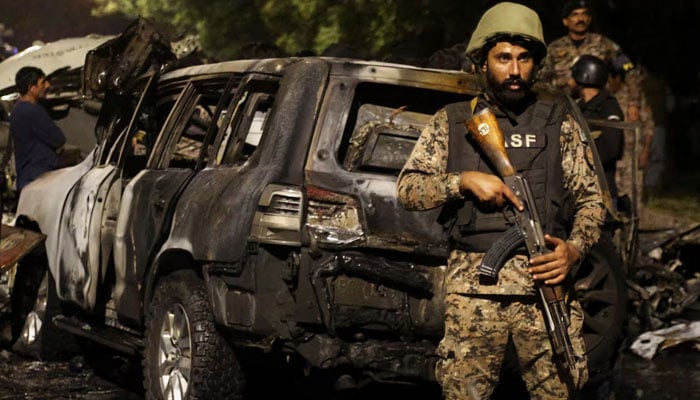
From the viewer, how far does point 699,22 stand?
16.8m

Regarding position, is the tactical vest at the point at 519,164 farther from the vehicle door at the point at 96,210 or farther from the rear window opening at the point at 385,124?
the vehicle door at the point at 96,210

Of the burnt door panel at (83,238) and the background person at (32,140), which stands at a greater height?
the background person at (32,140)

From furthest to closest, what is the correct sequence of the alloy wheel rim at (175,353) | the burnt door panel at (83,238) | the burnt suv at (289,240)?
the burnt door panel at (83,238), the alloy wheel rim at (175,353), the burnt suv at (289,240)

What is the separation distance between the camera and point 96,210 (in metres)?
8.02

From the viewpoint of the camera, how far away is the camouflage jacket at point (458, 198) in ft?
16.0

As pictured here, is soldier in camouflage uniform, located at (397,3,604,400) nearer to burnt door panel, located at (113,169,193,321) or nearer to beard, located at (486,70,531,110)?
beard, located at (486,70,531,110)

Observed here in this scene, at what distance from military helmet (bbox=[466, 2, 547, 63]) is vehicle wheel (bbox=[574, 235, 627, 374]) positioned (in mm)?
2774

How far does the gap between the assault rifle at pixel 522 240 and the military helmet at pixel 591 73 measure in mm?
5617

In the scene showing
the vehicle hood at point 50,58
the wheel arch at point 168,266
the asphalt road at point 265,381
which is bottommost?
the asphalt road at point 265,381

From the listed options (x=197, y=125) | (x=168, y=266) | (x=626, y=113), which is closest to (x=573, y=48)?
(x=626, y=113)

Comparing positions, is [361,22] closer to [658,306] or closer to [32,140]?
[32,140]

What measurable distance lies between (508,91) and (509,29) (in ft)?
0.68

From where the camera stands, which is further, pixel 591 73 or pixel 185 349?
pixel 591 73

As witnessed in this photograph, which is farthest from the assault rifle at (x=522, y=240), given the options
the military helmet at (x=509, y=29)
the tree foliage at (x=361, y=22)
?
the tree foliage at (x=361, y=22)
